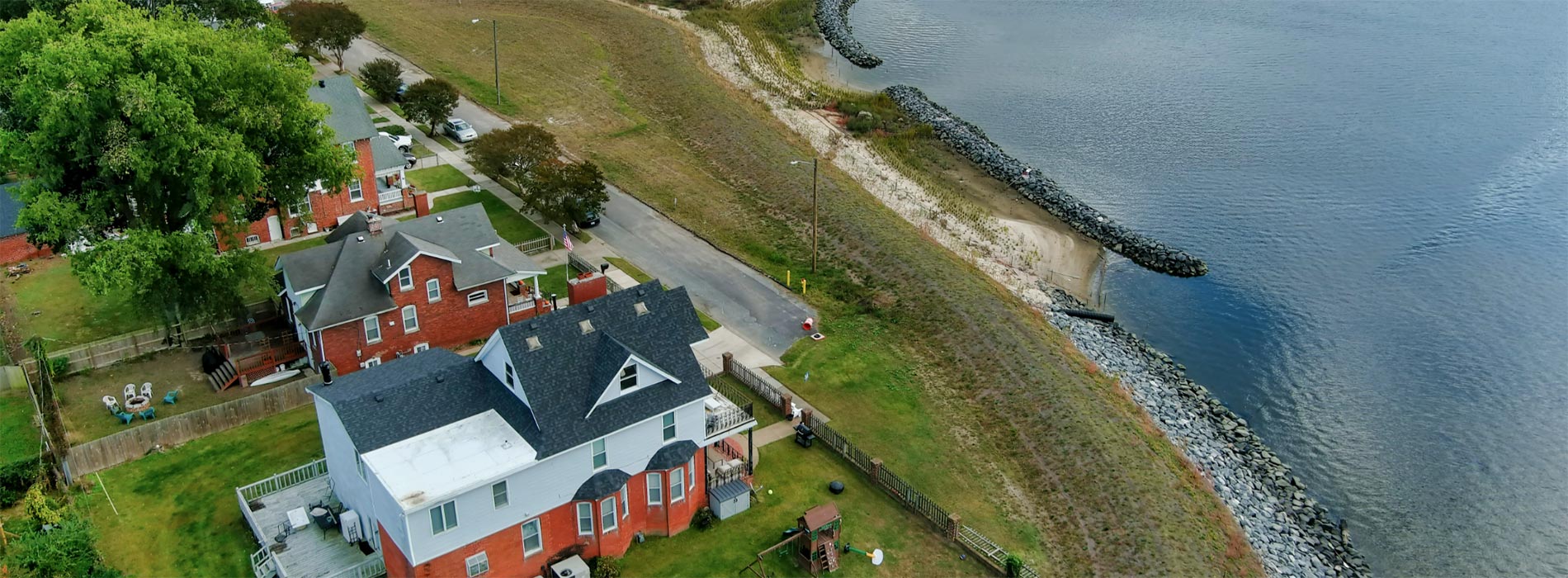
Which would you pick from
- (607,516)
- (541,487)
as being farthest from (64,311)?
(607,516)

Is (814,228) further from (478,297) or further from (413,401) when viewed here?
(413,401)

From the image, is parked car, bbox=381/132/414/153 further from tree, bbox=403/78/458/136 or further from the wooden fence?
the wooden fence

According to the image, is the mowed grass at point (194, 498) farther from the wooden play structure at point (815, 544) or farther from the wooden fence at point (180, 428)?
Result: the wooden play structure at point (815, 544)

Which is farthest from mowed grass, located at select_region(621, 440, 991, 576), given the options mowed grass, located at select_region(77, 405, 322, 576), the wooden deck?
mowed grass, located at select_region(77, 405, 322, 576)

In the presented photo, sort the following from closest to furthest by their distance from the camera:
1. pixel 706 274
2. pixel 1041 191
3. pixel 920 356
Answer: pixel 920 356
pixel 706 274
pixel 1041 191

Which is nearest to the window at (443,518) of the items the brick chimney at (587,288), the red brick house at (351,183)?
the brick chimney at (587,288)

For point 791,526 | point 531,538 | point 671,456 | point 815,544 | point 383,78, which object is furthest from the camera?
point 383,78
